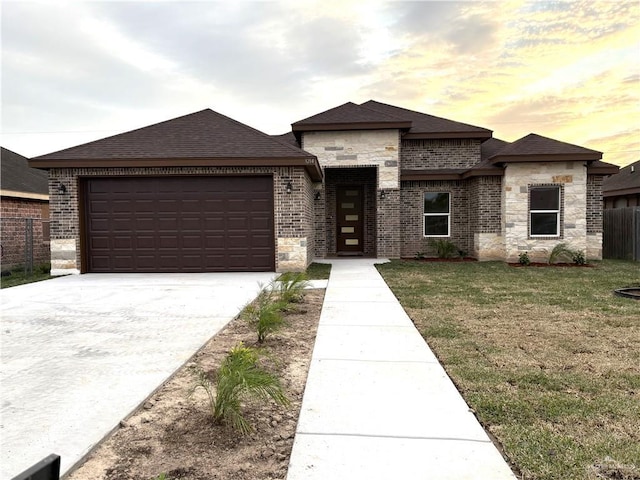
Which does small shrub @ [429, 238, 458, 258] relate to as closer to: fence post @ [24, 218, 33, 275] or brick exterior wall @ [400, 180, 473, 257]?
brick exterior wall @ [400, 180, 473, 257]

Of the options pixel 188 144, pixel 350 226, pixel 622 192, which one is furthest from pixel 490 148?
pixel 188 144

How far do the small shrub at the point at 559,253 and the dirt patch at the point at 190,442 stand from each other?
12.3m

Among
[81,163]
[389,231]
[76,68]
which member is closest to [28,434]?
[81,163]

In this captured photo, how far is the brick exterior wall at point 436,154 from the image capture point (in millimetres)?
15906

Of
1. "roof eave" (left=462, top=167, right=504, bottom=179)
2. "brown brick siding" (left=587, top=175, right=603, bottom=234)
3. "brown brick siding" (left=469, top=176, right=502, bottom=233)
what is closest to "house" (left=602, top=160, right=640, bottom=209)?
"brown brick siding" (left=587, top=175, right=603, bottom=234)

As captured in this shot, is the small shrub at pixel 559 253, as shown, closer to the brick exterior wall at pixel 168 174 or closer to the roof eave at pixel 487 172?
the roof eave at pixel 487 172

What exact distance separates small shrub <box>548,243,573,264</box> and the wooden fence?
11.0 ft

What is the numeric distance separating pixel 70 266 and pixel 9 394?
910cm

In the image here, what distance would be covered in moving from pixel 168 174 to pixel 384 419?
9.95 m

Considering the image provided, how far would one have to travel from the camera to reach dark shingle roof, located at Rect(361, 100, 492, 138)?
50.8ft

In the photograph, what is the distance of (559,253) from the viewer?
1330cm

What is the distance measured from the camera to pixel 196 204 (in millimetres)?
11281

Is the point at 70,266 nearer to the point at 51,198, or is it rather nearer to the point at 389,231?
the point at 51,198

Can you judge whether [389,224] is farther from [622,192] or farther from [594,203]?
[622,192]
